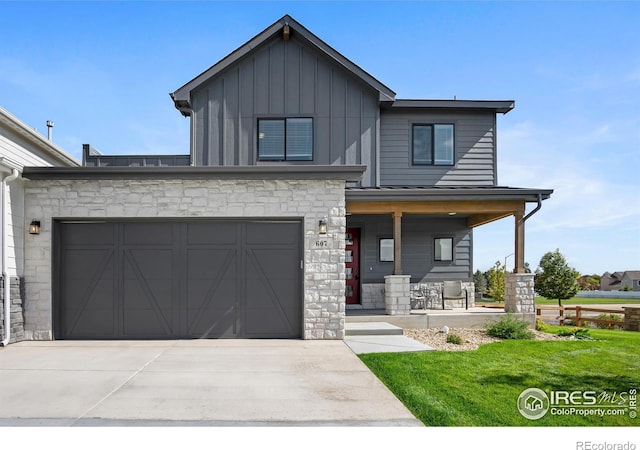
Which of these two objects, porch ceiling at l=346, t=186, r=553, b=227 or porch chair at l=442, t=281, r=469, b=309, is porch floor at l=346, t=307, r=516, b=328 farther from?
porch ceiling at l=346, t=186, r=553, b=227

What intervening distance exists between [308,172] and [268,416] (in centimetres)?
555

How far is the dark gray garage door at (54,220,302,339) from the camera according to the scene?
32.3 ft

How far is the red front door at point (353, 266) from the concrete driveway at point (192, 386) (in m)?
5.34

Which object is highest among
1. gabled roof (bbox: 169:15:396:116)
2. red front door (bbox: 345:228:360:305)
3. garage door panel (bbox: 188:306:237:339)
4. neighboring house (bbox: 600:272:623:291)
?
gabled roof (bbox: 169:15:396:116)

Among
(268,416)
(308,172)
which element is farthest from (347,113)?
(268,416)

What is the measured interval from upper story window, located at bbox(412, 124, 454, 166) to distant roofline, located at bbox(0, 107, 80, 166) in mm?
9871

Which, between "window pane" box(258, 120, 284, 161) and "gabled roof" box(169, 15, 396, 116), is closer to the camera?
"gabled roof" box(169, 15, 396, 116)

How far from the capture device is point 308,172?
32.0 ft

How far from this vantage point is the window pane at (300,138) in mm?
13953

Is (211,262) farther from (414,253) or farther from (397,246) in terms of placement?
(414,253)

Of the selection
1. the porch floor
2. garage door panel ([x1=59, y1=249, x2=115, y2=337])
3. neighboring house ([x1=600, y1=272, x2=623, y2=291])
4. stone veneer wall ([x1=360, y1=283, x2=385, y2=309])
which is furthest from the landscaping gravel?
neighboring house ([x1=600, y1=272, x2=623, y2=291])

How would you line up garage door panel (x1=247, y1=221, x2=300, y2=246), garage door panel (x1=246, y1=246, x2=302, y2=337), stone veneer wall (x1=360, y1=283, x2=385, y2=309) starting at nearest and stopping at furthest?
garage door panel (x1=246, y1=246, x2=302, y2=337)
garage door panel (x1=247, y1=221, x2=300, y2=246)
stone veneer wall (x1=360, y1=283, x2=385, y2=309)

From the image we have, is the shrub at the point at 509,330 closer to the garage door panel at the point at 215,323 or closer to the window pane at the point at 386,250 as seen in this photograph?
the window pane at the point at 386,250
